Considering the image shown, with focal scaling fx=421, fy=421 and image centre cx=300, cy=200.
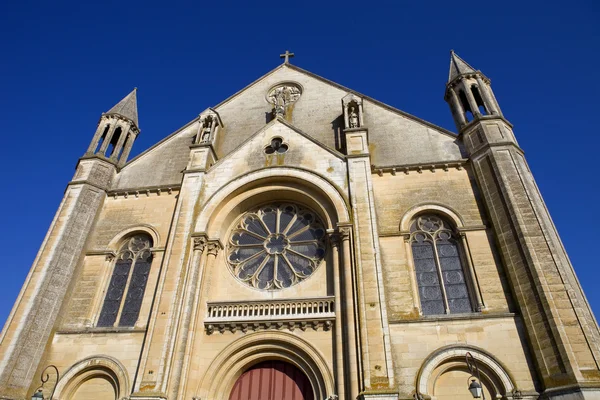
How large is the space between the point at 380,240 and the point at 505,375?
426 cm

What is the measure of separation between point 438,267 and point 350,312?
291 centimetres

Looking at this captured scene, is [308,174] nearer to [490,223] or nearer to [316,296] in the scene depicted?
[316,296]

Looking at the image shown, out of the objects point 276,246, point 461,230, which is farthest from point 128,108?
point 461,230

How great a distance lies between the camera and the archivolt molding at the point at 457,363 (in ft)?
29.1

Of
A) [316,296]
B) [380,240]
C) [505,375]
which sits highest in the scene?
[380,240]

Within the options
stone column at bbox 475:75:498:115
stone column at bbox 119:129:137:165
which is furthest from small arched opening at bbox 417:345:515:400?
stone column at bbox 119:129:137:165

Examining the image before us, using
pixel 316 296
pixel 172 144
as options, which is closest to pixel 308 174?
pixel 316 296

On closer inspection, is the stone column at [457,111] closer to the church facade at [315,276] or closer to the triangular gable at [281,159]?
the church facade at [315,276]

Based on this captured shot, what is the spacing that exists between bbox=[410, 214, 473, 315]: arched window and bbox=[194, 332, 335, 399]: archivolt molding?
121 inches

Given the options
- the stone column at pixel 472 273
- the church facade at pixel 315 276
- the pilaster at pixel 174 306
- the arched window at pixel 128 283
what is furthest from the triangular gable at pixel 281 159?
the stone column at pixel 472 273

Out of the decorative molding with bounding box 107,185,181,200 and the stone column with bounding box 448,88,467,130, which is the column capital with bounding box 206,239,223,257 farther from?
the stone column with bounding box 448,88,467,130

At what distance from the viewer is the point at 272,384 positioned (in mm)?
10141

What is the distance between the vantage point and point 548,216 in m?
10.6

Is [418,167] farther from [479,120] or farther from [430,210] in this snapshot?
[479,120]
